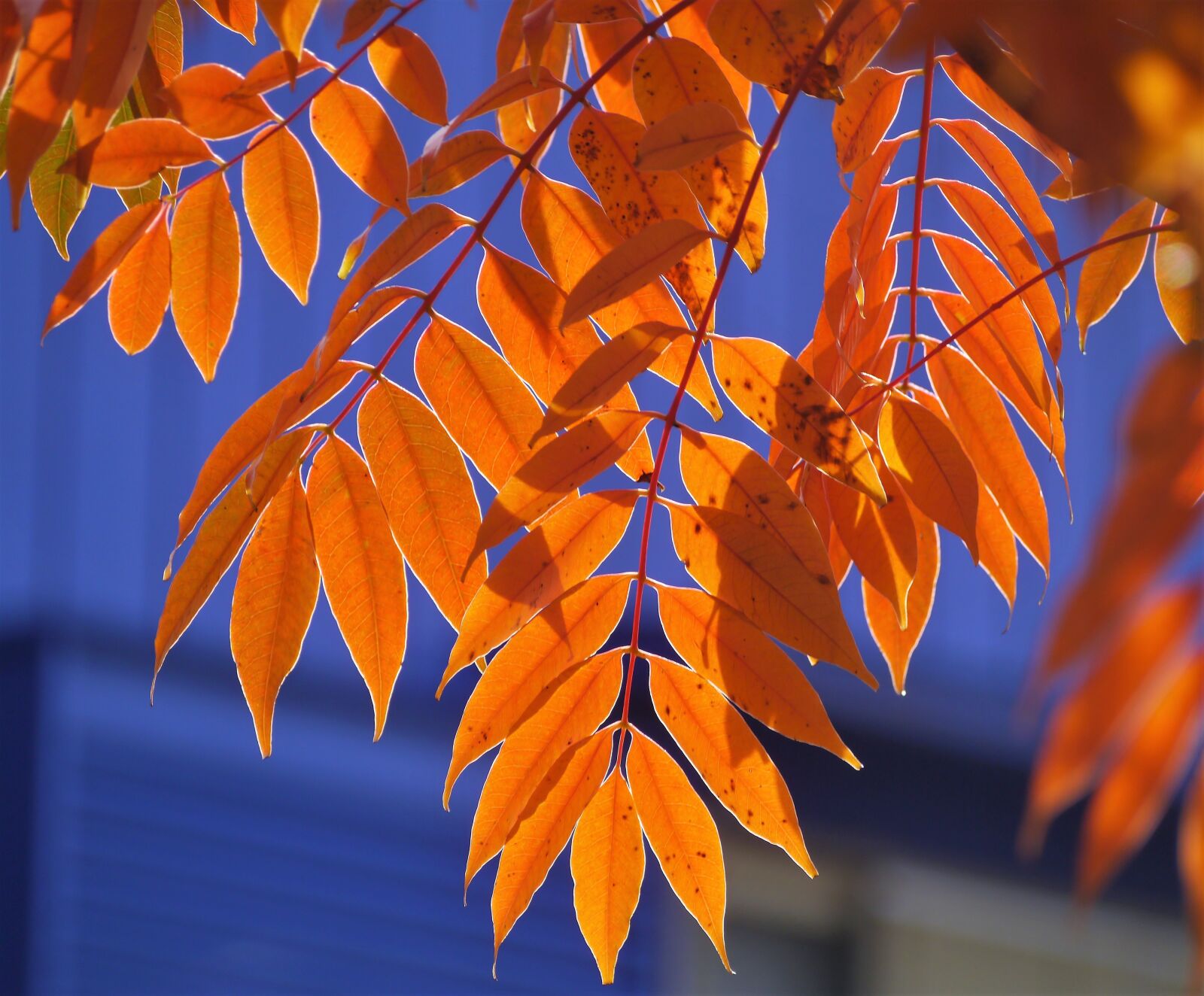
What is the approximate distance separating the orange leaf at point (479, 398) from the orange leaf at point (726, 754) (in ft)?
0.40

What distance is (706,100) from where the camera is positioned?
58 centimetres

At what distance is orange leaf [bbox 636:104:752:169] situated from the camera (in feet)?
1.53

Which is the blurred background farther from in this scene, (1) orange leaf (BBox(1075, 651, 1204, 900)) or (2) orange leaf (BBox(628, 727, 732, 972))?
(1) orange leaf (BBox(1075, 651, 1204, 900))

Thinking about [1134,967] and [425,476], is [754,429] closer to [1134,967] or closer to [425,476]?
[1134,967]

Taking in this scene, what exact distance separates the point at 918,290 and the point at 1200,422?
425mm

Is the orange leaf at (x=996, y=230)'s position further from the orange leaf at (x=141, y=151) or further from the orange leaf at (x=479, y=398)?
the orange leaf at (x=141, y=151)

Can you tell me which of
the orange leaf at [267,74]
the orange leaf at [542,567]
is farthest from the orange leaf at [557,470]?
the orange leaf at [267,74]

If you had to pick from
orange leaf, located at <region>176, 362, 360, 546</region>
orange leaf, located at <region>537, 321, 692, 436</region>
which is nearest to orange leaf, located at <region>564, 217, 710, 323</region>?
orange leaf, located at <region>537, 321, 692, 436</region>

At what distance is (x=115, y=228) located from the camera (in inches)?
23.6

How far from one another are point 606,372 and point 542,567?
0.33ft

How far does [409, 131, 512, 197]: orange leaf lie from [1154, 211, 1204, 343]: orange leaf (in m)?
0.33

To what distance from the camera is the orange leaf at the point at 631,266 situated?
470 mm

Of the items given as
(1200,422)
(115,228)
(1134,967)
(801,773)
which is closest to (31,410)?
(801,773)

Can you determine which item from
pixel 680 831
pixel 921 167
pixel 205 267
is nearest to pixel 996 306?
pixel 921 167
